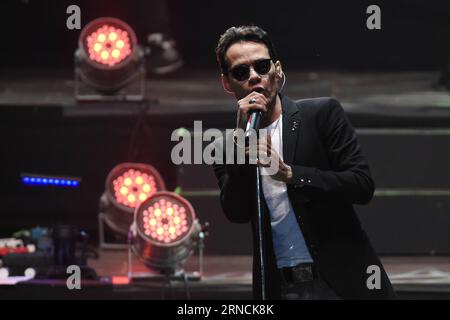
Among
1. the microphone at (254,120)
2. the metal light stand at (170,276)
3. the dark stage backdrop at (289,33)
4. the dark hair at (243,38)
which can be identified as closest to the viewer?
the microphone at (254,120)

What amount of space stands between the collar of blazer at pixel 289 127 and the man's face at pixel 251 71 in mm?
94

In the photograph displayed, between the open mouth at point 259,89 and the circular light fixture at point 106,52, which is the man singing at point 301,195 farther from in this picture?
the circular light fixture at point 106,52

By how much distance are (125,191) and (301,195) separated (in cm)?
299

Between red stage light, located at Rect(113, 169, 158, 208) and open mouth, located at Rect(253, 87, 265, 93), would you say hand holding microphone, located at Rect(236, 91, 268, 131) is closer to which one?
open mouth, located at Rect(253, 87, 265, 93)

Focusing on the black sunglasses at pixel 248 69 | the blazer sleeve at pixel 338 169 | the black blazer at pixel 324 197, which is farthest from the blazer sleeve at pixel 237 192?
the black sunglasses at pixel 248 69

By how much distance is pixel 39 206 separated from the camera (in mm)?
6105

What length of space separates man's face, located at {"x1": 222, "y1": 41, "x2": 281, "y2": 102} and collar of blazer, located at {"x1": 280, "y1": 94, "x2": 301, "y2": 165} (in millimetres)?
94

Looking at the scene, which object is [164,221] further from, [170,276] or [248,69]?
[248,69]

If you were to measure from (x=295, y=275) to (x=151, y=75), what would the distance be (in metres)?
4.97

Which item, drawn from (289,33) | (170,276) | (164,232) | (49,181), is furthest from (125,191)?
(289,33)

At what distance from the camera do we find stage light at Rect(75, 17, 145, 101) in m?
5.66

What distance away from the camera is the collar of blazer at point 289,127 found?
8.23 feet

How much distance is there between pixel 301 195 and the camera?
2.44m
